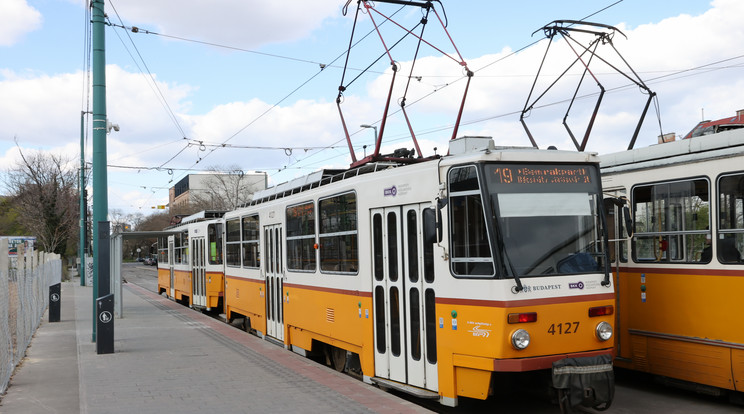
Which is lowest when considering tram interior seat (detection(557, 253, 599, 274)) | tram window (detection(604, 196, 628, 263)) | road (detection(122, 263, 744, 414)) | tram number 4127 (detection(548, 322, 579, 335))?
road (detection(122, 263, 744, 414))

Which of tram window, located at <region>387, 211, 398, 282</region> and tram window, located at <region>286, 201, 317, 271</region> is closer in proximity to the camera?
tram window, located at <region>387, 211, 398, 282</region>

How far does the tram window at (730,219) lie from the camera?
24.9 feet

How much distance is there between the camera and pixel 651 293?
8797 mm

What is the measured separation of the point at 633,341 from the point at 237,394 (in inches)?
207

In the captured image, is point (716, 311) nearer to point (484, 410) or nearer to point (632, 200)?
point (632, 200)

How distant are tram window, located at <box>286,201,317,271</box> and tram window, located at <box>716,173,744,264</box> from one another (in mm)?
5783

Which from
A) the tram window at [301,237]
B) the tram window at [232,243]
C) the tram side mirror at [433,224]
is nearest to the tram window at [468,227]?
the tram side mirror at [433,224]

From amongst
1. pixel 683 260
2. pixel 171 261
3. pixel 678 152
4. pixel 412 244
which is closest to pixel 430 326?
pixel 412 244

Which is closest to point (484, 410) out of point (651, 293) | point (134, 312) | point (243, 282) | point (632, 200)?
point (651, 293)

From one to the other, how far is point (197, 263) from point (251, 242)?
7.96m

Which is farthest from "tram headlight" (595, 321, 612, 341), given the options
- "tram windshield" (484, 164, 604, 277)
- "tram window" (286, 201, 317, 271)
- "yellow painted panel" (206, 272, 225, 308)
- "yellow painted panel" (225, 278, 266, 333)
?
"yellow painted panel" (206, 272, 225, 308)

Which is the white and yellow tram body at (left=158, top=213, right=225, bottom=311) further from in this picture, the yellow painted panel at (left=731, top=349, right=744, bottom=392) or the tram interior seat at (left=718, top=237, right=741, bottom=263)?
the yellow painted panel at (left=731, top=349, right=744, bottom=392)

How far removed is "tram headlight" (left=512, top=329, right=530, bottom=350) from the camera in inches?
267

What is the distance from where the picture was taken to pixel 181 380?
378 inches
